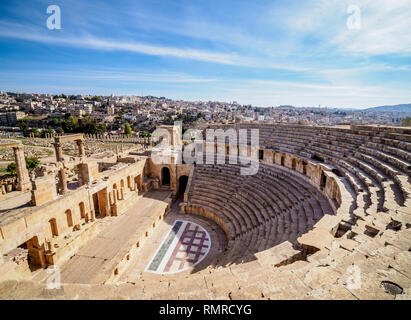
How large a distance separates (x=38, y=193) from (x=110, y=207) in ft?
18.1

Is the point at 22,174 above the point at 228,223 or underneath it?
above

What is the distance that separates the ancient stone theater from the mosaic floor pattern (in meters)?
A: 0.09

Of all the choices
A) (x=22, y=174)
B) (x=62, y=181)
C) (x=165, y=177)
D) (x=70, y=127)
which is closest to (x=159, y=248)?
(x=62, y=181)

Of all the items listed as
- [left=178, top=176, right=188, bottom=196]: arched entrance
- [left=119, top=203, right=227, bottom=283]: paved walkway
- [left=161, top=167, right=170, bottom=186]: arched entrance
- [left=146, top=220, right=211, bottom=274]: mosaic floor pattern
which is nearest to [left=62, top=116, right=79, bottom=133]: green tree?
[left=161, top=167, right=170, bottom=186]: arched entrance

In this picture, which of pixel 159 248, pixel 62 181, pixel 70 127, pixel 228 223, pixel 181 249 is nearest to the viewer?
pixel 181 249

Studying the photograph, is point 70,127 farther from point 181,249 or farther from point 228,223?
point 228,223

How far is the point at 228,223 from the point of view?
1480cm

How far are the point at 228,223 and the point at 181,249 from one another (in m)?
3.57

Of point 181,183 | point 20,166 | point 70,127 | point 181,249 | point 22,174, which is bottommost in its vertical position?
point 181,249

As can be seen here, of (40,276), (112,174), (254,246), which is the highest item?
(112,174)
